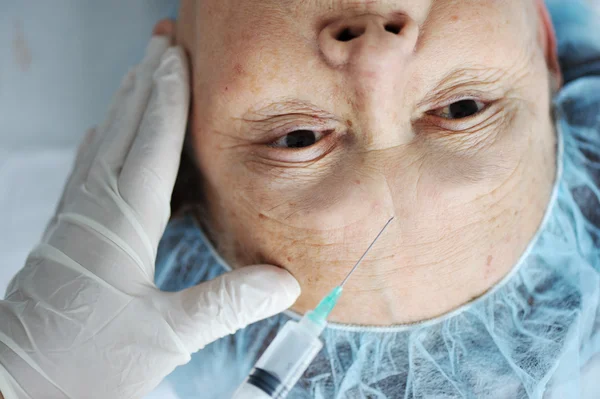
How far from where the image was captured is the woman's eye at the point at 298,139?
4.08 feet

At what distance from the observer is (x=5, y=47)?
1.97 meters

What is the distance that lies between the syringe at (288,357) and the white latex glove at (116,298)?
0.08m

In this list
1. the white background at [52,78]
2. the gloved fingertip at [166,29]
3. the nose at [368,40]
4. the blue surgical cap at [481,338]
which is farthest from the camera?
the white background at [52,78]

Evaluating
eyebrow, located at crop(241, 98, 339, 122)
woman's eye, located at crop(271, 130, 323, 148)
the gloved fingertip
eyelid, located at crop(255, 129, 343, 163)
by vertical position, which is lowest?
eyelid, located at crop(255, 129, 343, 163)

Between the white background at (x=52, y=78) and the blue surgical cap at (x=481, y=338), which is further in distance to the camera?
the white background at (x=52, y=78)

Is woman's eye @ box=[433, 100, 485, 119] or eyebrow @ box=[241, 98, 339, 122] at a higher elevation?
woman's eye @ box=[433, 100, 485, 119]

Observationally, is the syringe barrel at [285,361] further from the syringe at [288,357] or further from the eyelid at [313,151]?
the eyelid at [313,151]

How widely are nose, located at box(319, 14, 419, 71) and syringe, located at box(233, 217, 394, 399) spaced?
1.04 feet

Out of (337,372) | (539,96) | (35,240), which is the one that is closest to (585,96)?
(539,96)

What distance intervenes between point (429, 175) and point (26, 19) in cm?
152

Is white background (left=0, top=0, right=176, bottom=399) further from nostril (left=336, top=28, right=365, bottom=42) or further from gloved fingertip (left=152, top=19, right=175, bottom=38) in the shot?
nostril (left=336, top=28, right=365, bottom=42)

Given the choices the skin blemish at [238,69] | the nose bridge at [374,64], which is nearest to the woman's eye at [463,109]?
the nose bridge at [374,64]

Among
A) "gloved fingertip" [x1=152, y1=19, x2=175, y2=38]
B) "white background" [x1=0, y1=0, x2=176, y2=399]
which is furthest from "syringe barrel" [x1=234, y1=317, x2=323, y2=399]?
"white background" [x1=0, y1=0, x2=176, y2=399]

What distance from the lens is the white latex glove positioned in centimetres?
116
